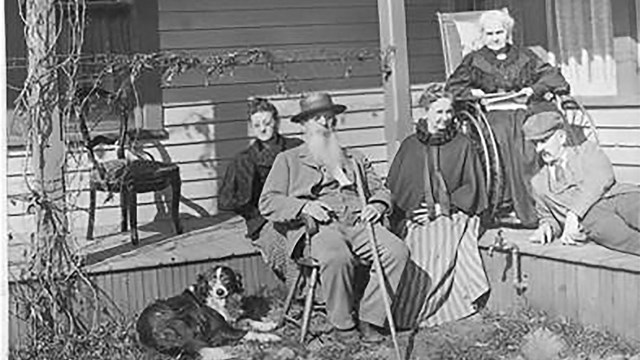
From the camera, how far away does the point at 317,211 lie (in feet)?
16.1

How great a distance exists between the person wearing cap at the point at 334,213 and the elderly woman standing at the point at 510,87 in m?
0.87

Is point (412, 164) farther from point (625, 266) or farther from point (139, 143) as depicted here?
point (139, 143)

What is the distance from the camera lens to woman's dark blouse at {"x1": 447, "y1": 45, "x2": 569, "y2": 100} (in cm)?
596

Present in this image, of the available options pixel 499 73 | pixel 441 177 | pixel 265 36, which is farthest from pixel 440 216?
pixel 265 36

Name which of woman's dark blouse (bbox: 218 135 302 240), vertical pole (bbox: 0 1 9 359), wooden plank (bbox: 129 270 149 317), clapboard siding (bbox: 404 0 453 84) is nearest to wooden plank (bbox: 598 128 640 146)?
clapboard siding (bbox: 404 0 453 84)

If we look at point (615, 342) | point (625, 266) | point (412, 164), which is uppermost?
point (412, 164)

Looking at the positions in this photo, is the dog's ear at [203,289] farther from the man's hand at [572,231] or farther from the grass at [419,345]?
the man's hand at [572,231]

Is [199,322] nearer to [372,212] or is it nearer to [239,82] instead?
[372,212]

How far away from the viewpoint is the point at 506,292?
210 inches

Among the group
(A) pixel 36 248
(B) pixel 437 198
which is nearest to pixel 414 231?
(B) pixel 437 198

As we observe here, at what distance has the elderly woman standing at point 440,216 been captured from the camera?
5344mm

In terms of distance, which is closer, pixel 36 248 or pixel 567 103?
pixel 36 248

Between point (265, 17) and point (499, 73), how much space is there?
2.18 metres

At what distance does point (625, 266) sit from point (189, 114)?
350cm
